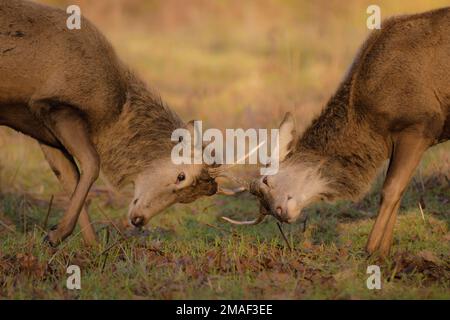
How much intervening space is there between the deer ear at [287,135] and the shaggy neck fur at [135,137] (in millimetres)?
1012

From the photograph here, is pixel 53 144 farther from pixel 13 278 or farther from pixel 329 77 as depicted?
pixel 329 77

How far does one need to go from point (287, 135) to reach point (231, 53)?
10.5 m

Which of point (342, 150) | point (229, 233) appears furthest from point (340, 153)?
point (229, 233)

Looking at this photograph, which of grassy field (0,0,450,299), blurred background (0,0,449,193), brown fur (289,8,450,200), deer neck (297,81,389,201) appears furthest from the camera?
blurred background (0,0,449,193)

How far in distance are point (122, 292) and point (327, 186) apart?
7.58ft

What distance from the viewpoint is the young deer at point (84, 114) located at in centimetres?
708

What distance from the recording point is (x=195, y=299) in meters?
5.63

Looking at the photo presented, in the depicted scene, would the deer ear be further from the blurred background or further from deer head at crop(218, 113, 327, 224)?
the blurred background

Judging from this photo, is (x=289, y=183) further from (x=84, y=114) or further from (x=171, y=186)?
(x=84, y=114)

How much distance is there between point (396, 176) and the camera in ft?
22.7

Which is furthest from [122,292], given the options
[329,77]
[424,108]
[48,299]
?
[329,77]

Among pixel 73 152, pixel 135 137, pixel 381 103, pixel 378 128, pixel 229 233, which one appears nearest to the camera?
pixel 381 103

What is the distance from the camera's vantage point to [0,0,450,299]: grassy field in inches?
234

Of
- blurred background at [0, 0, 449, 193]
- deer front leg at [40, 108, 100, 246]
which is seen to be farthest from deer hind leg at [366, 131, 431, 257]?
blurred background at [0, 0, 449, 193]
